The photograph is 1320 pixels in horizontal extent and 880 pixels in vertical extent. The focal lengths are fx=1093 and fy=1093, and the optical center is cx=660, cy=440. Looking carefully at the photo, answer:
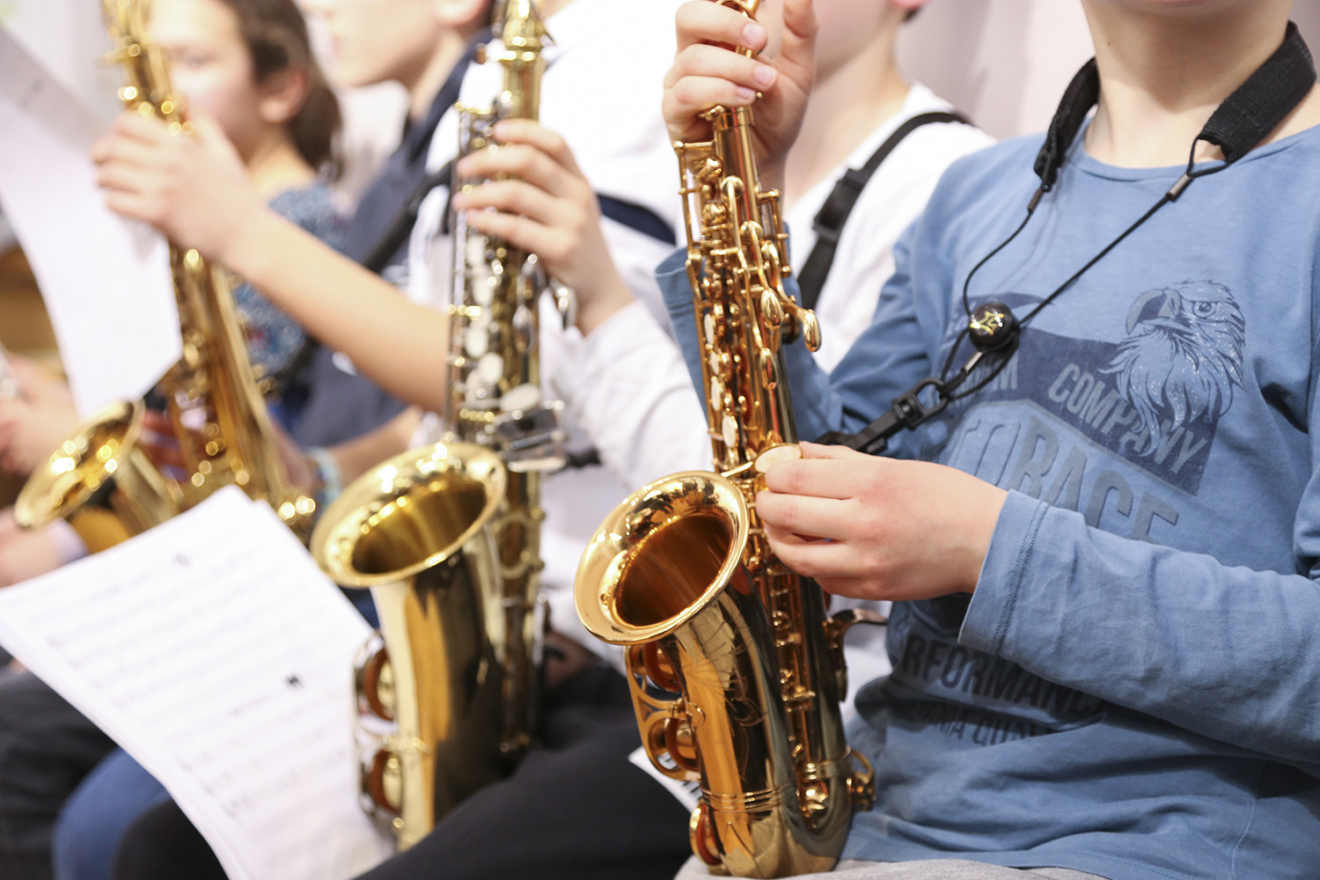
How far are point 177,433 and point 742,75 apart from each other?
1.14 meters

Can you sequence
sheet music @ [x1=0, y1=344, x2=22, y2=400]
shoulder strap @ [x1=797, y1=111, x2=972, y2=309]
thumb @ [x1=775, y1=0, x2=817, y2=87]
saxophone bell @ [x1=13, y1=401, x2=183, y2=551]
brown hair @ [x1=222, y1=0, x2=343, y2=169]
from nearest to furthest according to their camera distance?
thumb @ [x1=775, y1=0, x2=817, y2=87], shoulder strap @ [x1=797, y1=111, x2=972, y2=309], saxophone bell @ [x1=13, y1=401, x2=183, y2=551], sheet music @ [x1=0, y1=344, x2=22, y2=400], brown hair @ [x1=222, y1=0, x2=343, y2=169]

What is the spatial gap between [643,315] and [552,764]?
44 cm

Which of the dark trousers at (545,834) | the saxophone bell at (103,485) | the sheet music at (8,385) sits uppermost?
the sheet music at (8,385)

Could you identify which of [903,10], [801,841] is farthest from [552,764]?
[903,10]

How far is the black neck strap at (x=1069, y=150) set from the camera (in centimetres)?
72

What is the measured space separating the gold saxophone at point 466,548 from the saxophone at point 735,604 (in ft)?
0.91

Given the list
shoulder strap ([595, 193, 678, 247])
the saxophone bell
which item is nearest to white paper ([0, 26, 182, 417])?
the saxophone bell

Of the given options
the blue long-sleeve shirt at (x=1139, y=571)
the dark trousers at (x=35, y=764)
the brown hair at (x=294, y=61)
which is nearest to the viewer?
the blue long-sleeve shirt at (x=1139, y=571)

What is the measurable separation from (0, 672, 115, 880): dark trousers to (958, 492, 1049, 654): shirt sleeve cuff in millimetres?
1167

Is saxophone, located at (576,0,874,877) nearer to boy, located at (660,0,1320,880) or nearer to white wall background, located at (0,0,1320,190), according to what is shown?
boy, located at (660,0,1320,880)

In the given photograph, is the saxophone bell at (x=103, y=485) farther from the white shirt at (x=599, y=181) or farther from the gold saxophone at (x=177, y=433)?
the white shirt at (x=599, y=181)

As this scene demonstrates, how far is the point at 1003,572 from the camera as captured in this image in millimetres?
648

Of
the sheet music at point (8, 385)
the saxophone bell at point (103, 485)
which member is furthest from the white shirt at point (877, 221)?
the sheet music at point (8, 385)

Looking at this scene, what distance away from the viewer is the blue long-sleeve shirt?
24.9 inches
